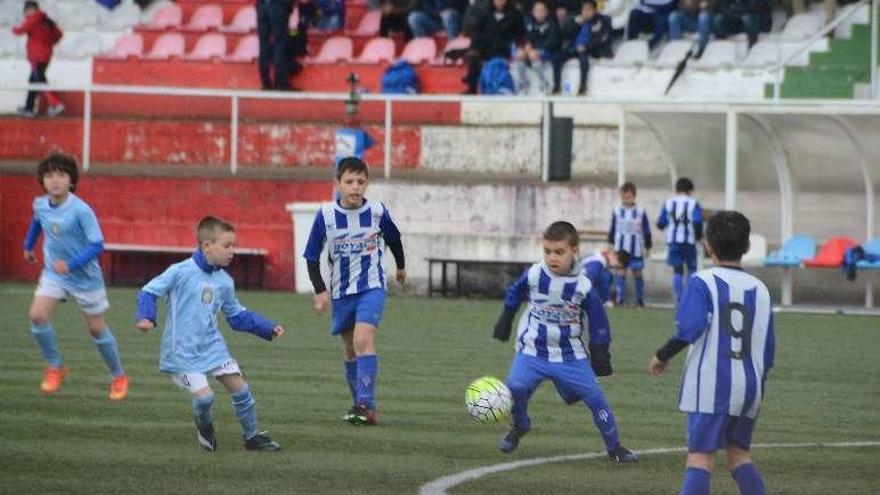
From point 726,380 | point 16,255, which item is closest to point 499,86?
point 16,255

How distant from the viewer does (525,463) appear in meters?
11.5

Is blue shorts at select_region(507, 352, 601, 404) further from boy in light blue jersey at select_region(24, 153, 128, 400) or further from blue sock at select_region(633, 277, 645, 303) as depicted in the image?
blue sock at select_region(633, 277, 645, 303)

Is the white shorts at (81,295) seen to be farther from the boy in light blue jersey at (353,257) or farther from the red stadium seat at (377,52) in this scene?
the red stadium seat at (377,52)

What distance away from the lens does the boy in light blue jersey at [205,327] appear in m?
11.6

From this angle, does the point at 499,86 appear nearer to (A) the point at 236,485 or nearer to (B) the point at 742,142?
(B) the point at 742,142

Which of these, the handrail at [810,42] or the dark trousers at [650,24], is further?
the dark trousers at [650,24]

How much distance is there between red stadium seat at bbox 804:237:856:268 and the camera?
2634 cm

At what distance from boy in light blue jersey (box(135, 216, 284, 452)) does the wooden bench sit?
17.0 meters

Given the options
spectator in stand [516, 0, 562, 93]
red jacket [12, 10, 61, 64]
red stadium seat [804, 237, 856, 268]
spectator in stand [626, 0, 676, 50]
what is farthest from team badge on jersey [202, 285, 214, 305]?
red jacket [12, 10, 61, 64]

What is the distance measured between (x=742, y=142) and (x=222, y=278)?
16.6 m

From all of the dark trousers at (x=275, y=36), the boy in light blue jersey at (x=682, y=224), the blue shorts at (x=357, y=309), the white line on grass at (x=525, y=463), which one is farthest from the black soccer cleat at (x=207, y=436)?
the dark trousers at (x=275, y=36)

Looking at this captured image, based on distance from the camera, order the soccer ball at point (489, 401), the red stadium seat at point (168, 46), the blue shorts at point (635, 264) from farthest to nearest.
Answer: the red stadium seat at point (168, 46)
the blue shorts at point (635, 264)
the soccer ball at point (489, 401)

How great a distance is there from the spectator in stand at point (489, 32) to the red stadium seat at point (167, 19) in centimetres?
614

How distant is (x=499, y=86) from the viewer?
30.7 meters
